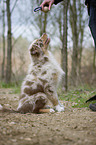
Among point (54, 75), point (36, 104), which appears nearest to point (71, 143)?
point (36, 104)

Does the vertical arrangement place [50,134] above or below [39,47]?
below

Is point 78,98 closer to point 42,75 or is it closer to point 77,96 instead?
point 77,96

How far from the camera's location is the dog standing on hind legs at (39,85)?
136 inches

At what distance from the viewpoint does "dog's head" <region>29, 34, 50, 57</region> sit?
3.99 m

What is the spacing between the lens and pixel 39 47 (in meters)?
4.05

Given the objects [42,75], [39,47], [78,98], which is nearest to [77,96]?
[78,98]

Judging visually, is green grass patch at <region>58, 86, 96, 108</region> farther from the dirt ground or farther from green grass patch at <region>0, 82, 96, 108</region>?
the dirt ground

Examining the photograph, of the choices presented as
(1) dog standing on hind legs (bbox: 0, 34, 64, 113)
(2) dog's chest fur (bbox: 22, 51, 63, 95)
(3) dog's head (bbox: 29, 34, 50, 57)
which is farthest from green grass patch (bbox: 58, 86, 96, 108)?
(3) dog's head (bbox: 29, 34, 50, 57)

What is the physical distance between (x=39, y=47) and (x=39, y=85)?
103cm

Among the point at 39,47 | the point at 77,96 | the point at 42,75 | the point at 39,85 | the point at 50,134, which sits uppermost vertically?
the point at 39,47

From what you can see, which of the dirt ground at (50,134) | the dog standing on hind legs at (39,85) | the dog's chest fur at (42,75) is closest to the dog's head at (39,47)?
the dog standing on hind legs at (39,85)

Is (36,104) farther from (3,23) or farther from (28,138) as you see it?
(3,23)

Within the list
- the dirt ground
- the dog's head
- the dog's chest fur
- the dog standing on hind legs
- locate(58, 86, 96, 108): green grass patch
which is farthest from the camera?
locate(58, 86, 96, 108): green grass patch

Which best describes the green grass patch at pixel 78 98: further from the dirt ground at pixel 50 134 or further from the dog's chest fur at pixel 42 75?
the dirt ground at pixel 50 134
